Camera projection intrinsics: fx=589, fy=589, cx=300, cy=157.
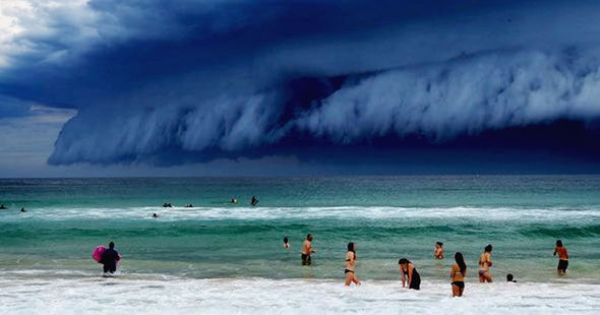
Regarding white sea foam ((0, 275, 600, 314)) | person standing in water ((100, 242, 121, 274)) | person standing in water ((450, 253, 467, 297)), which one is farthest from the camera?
person standing in water ((100, 242, 121, 274))

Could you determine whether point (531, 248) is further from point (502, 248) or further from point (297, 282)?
point (297, 282)

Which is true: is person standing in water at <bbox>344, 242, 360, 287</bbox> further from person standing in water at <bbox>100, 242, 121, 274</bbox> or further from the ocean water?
person standing in water at <bbox>100, 242, 121, 274</bbox>

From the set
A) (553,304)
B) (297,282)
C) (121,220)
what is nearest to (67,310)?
(297,282)

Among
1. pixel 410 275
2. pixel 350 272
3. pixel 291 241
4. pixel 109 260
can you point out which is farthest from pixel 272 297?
pixel 291 241

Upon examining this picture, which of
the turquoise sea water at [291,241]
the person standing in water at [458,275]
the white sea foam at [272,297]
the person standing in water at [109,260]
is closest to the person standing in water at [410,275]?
the white sea foam at [272,297]

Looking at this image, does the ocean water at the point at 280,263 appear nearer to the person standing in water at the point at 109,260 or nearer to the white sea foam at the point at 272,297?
the white sea foam at the point at 272,297

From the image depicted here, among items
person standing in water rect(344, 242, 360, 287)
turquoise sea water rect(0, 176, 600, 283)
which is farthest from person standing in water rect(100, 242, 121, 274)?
person standing in water rect(344, 242, 360, 287)

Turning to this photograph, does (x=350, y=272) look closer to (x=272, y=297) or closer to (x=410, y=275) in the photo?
(x=410, y=275)

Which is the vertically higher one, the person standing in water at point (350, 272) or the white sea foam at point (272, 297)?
the person standing in water at point (350, 272)
